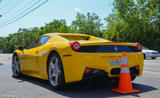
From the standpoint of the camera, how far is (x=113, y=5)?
42000 millimetres

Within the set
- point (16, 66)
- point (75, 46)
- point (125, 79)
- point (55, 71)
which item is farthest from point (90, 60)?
point (16, 66)

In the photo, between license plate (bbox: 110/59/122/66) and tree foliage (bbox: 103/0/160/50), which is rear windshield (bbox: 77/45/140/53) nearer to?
license plate (bbox: 110/59/122/66)

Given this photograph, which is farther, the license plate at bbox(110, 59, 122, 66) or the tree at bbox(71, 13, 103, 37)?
the tree at bbox(71, 13, 103, 37)

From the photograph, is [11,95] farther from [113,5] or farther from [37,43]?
[113,5]

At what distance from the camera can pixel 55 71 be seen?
15.2 ft

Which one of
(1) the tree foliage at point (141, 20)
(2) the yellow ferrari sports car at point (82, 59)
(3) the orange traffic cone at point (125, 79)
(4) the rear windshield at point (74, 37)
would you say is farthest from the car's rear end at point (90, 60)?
(1) the tree foliage at point (141, 20)

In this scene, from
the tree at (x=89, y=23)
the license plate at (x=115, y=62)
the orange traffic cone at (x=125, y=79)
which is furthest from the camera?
the tree at (x=89, y=23)

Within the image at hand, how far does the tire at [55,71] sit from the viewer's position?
14.3 feet

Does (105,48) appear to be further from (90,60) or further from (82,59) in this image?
(82,59)

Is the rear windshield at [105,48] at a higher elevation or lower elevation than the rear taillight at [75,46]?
lower

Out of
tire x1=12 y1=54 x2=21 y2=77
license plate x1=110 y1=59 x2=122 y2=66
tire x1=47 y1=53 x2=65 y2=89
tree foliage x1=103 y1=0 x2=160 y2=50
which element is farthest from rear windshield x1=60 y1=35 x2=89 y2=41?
tree foliage x1=103 y1=0 x2=160 y2=50

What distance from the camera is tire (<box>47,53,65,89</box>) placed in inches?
172

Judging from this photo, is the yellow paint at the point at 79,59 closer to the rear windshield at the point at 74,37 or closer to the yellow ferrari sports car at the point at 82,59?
the yellow ferrari sports car at the point at 82,59

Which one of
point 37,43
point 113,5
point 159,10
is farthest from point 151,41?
point 37,43
